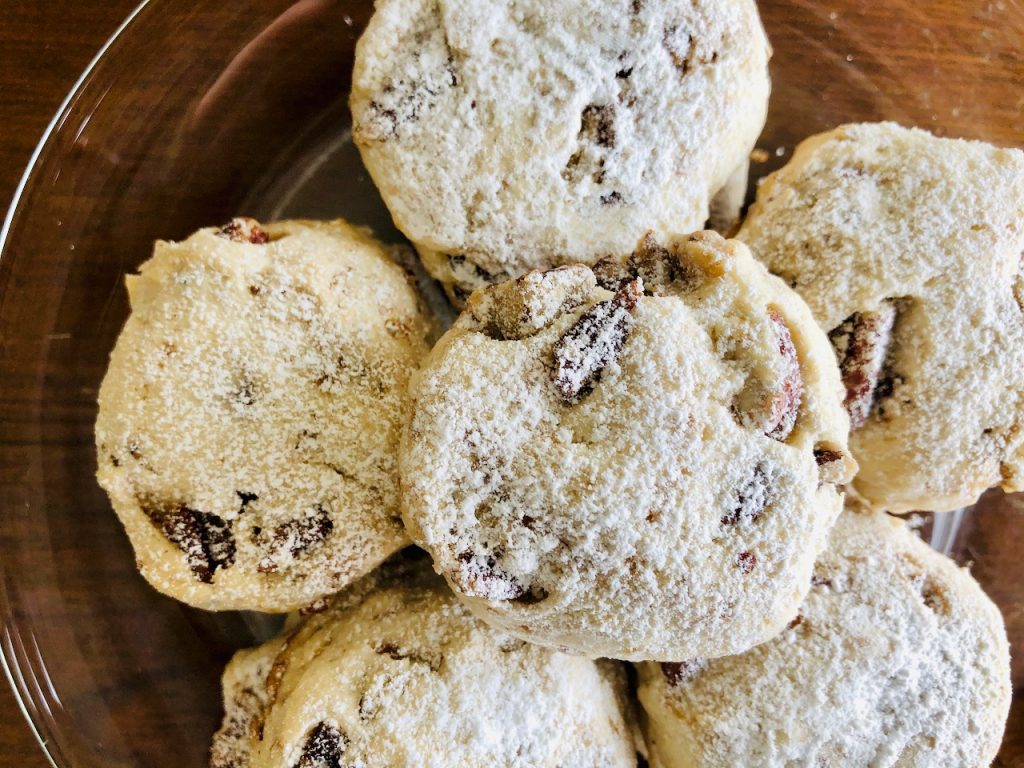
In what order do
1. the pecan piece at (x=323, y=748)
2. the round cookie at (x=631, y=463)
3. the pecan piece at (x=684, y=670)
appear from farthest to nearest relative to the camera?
the pecan piece at (x=684, y=670) → the pecan piece at (x=323, y=748) → the round cookie at (x=631, y=463)

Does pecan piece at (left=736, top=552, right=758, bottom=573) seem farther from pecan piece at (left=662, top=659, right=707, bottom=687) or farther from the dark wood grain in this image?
the dark wood grain

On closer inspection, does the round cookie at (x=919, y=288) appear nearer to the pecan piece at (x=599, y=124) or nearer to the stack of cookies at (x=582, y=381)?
the stack of cookies at (x=582, y=381)

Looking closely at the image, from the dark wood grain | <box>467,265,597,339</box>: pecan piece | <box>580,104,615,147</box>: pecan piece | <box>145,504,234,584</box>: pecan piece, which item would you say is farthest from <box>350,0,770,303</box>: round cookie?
the dark wood grain

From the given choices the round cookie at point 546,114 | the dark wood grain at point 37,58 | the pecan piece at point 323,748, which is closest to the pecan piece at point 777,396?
the round cookie at point 546,114

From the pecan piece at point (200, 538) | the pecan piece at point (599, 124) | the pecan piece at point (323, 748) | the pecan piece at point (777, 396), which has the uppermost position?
the pecan piece at point (599, 124)

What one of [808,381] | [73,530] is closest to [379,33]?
Result: [808,381]

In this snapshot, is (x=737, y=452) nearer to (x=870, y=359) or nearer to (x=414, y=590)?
(x=870, y=359)
